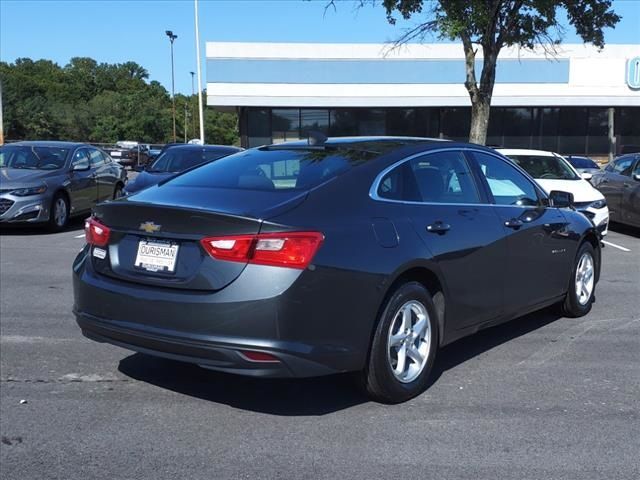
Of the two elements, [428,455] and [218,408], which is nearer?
[428,455]

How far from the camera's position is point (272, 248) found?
145 inches

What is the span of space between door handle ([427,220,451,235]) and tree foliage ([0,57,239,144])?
60316 mm

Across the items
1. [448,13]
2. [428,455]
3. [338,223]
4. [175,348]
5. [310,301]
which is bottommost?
[428,455]

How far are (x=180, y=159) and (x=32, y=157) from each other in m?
2.76

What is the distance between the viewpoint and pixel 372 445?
374 centimetres

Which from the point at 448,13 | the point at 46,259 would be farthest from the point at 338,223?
the point at 448,13

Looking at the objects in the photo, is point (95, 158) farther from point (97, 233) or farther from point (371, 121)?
point (371, 121)

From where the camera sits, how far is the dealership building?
1196 inches

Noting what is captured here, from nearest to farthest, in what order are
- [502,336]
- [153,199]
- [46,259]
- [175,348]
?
[175,348]
[153,199]
[502,336]
[46,259]

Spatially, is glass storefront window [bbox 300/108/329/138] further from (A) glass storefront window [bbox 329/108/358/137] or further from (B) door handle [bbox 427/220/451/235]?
(B) door handle [bbox 427/220/451/235]

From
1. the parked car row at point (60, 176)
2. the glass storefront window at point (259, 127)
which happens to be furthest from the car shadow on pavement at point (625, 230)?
the glass storefront window at point (259, 127)

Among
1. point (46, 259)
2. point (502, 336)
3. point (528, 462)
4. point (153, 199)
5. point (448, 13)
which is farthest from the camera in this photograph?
point (448, 13)

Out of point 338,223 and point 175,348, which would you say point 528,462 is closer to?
point 338,223

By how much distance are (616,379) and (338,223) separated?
2457 millimetres
